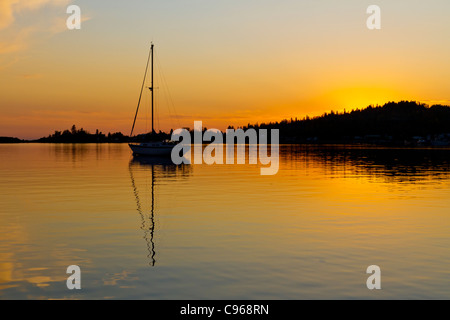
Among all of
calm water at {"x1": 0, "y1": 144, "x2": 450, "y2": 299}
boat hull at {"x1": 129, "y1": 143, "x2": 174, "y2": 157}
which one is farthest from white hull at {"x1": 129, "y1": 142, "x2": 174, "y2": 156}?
calm water at {"x1": 0, "y1": 144, "x2": 450, "y2": 299}

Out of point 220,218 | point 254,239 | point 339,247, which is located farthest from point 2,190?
point 339,247

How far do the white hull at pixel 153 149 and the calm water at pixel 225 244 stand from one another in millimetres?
62429

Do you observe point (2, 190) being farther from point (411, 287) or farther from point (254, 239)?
point (411, 287)

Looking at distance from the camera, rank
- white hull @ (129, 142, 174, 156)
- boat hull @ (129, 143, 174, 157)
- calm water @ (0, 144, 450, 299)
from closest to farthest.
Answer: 1. calm water @ (0, 144, 450, 299)
2. white hull @ (129, 142, 174, 156)
3. boat hull @ (129, 143, 174, 157)

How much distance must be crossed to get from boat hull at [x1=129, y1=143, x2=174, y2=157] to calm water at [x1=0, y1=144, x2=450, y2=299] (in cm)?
6256

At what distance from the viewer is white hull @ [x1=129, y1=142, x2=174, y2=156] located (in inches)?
4023

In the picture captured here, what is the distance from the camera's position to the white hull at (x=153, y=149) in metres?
102

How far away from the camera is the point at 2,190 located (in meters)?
42.2

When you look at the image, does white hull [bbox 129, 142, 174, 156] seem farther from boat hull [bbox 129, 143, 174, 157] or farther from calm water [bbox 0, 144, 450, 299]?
calm water [bbox 0, 144, 450, 299]

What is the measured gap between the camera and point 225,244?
2070 cm

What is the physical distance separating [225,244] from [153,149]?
280 ft

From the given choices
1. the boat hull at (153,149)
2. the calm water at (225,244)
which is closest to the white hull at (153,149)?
the boat hull at (153,149)

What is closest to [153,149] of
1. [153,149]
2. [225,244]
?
[153,149]
